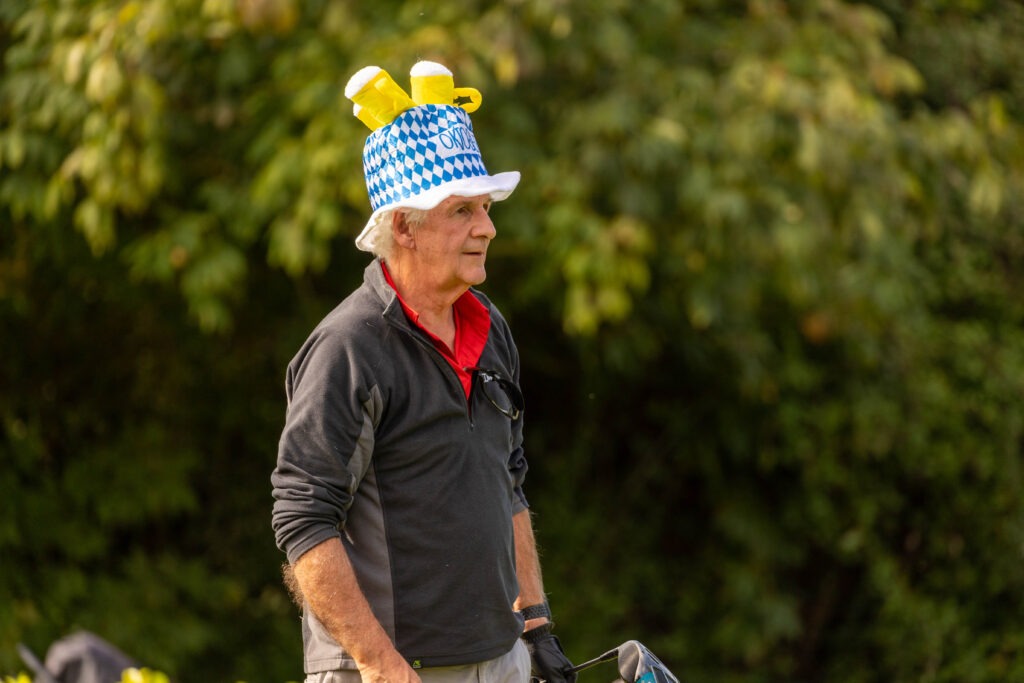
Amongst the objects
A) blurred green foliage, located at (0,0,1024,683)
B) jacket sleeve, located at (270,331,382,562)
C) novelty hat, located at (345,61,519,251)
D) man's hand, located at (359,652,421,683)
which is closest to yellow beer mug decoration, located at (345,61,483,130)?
novelty hat, located at (345,61,519,251)

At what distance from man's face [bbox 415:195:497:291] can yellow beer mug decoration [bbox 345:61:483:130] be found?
0.22 meters

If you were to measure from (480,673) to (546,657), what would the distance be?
0.95 feet

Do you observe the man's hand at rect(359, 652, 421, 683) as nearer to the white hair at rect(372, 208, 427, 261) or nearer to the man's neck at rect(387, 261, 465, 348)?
the man's neck at rect(387, 261, 465, 348)

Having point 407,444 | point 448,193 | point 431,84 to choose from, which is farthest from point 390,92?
point 407,444

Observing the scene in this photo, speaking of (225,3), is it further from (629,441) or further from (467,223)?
(629,441)

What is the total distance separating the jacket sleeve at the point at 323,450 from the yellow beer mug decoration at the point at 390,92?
0.47 m

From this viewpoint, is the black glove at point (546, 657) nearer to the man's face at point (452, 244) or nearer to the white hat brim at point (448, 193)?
the man's face at point (452, 244)

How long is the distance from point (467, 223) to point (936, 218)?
12.8 feet

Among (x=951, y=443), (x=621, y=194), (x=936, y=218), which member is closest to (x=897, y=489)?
(x=951, y=443)

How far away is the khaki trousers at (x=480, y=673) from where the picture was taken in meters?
2.29

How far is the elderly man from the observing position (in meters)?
2.19

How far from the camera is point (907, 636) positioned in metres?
6.43

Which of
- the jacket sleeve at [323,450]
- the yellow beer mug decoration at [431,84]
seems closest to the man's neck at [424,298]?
the jacket sleeve at [323,450]

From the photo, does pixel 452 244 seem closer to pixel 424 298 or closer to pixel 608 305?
pixel 424 298
